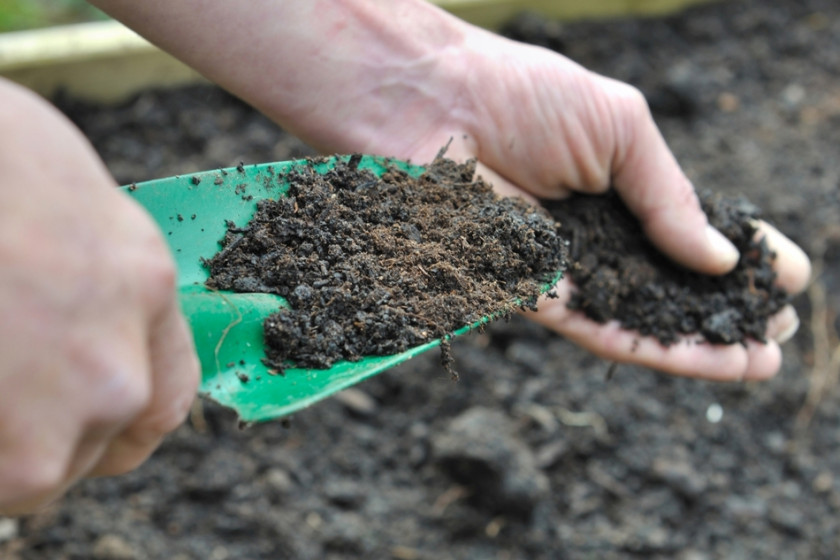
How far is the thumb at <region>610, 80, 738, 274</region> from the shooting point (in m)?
1.65

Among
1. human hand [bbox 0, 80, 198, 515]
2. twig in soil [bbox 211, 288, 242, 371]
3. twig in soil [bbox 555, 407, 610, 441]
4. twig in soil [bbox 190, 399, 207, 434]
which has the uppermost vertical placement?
human hand [bbox 0, 80, 198, 515]

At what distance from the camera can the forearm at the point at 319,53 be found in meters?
1.51

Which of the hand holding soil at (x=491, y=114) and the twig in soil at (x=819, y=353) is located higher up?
the hand holding soil at (x=491, y=114)

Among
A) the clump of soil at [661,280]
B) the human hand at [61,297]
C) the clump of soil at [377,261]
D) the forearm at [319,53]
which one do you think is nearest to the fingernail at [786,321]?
the clump of soil at [661,280]

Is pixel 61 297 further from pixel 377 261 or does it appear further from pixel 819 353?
pixel 819 353

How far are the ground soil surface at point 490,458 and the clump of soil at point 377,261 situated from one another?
76 centimetres

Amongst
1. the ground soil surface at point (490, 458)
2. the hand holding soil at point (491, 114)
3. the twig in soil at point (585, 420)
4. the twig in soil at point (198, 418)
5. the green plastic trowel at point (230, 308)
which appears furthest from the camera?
the twig in soil at point (585, 420)

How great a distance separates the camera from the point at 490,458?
1.85 m

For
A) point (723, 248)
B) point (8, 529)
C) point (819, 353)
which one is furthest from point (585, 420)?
point (8, 529)

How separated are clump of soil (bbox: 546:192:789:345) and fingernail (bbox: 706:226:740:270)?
66 mm

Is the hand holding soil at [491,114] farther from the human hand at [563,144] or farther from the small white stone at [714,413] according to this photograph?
the small white stone at [714,413]

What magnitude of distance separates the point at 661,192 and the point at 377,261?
0.78m

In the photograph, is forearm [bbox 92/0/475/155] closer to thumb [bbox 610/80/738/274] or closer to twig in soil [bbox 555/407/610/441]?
thumb [bbox 610/80/738/274]

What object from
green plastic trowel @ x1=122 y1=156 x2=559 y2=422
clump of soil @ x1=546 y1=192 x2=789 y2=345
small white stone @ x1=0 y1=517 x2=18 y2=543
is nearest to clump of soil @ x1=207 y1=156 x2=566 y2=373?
green plastic trowel @ x1=122 y1=156 x2=559 y2=422
